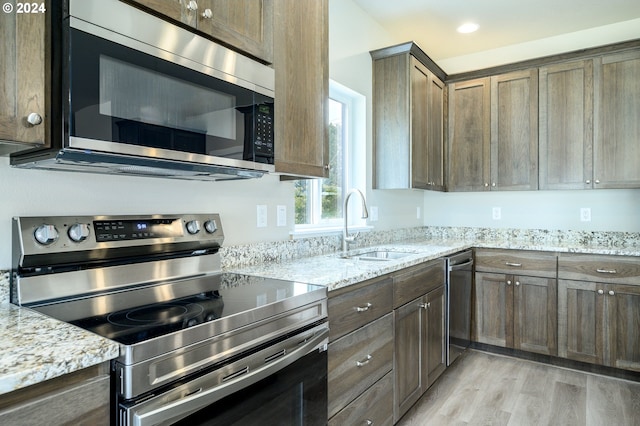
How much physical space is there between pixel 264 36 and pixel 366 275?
1085mm

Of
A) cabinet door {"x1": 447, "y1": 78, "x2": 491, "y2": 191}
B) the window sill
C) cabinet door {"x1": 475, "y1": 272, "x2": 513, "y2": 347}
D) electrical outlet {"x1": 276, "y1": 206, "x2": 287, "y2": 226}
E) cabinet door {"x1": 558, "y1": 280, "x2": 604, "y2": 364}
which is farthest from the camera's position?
cabinet door {"x1": 447, "y1": 78, "x2": 491, "y2": 191}

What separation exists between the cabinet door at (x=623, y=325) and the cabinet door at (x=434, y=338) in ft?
3.90

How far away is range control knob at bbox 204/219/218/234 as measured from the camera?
1645 mm

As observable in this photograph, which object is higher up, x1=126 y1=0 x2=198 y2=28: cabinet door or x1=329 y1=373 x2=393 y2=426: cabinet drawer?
x1=126 y1=0 x2=198 y2=28: cabinet door

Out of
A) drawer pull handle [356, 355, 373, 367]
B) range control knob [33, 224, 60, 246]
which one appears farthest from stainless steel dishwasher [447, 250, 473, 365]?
range control knob [33, 224, 60, 246]

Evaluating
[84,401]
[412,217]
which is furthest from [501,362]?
[84,401]

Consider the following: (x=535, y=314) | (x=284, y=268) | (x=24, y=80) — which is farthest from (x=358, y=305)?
(x=535, y=314)

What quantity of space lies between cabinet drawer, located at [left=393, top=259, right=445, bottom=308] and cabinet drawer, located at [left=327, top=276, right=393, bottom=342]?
8 cm

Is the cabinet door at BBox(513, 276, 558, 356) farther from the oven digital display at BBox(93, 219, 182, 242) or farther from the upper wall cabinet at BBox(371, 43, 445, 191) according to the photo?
the oven digital display at BBox(93, 219, 182, 242)

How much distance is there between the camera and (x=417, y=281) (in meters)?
2.22

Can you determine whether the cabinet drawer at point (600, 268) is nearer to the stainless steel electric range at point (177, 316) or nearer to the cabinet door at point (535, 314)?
the cabinet door at point (535, 314)

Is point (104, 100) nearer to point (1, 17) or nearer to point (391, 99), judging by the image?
point (1, 17)

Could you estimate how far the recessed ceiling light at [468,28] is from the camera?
3168mm

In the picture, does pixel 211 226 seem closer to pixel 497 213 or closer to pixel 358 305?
pixel 358 305
